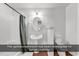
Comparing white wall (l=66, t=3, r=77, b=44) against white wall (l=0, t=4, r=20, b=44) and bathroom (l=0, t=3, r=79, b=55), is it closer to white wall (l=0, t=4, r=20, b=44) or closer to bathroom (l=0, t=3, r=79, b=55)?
bathroom (l=0, t=3, r=79, b=55)

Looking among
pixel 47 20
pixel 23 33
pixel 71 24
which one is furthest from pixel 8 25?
pixel 71 24

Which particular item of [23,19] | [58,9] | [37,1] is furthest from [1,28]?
[58,9]

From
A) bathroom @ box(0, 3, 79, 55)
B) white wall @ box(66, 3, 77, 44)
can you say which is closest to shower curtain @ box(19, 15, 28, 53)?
bathroom @ box(0, 3, 79, 55)

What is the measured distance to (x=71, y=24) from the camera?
0.64m

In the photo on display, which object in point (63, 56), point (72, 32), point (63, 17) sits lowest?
point (63, 56)

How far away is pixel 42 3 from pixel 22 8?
0.14 metres

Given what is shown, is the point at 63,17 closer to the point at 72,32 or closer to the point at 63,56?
the point at 72,32

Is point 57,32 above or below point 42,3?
below

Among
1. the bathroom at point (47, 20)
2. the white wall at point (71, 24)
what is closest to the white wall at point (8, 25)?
the bathroom at point (47, 20)

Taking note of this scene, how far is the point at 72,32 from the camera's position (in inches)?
25.7

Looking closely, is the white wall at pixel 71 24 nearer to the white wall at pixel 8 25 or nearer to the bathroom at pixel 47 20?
the bathroom at pixel 47 20

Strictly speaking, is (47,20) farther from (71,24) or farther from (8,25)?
(8,25)

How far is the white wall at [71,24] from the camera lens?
64 cm

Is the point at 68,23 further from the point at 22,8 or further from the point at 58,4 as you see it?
the point at 22,8
